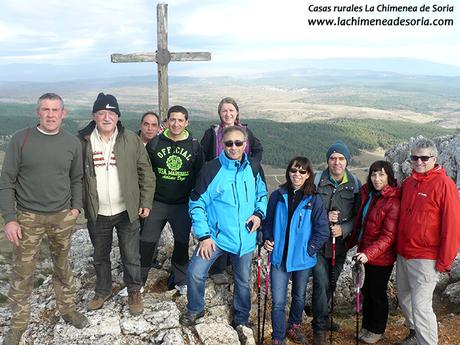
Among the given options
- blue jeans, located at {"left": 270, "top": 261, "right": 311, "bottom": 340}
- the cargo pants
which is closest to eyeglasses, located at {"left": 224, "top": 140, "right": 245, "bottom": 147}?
blue jeans, located at {"left": 270, "top": 261, "right": 311, "bottom": 340}

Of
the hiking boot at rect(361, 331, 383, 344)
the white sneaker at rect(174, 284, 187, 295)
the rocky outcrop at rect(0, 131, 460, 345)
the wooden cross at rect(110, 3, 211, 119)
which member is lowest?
the hiking boot at rect(361, 331, 383, 344)

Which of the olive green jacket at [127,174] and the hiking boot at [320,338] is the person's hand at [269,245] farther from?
the olive green jacket at [127,174]

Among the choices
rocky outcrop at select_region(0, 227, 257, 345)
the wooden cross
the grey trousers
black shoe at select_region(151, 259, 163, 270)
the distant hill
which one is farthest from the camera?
the distant hill

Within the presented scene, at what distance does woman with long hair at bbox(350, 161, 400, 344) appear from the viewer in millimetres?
5750

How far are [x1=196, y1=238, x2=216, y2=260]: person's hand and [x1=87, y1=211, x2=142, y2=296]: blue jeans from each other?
43.7 inches

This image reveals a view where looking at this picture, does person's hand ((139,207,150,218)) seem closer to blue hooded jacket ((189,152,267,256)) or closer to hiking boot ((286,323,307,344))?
blue hooded jacket ((189,152,267,256))

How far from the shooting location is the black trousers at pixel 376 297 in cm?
608

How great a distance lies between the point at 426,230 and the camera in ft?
17.7

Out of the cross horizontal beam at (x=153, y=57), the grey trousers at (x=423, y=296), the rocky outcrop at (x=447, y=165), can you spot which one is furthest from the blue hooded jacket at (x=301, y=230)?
the cross horizontal beam at (x=153, y=57)

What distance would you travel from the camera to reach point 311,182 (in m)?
5.75

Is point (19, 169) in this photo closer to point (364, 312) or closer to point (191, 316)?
point (191, 316)

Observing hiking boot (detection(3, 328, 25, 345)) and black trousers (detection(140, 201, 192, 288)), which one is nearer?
hiking boot (detection(3, 328, 25, 345))

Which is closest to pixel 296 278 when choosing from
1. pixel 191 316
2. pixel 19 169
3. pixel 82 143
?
pixel 191 316

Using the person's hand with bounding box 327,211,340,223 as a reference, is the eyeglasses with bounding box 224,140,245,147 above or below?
above
